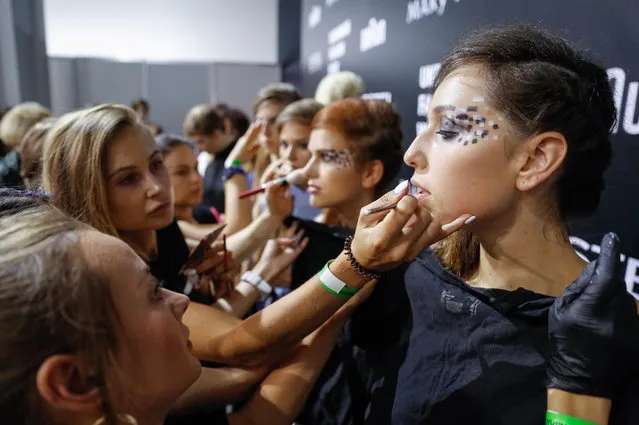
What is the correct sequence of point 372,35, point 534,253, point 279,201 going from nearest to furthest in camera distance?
point 534,253 < point 279,201 < point 372,35

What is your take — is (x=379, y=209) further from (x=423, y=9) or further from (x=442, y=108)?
(x=423, y=9)

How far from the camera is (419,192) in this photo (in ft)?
2.48

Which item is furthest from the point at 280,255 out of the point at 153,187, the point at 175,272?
the point at 153,187

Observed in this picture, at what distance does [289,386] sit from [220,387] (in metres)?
0.12

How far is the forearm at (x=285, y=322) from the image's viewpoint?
78 cm

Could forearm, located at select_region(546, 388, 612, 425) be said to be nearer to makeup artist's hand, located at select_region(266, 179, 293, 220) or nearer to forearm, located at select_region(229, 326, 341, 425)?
forearm, located at select_region(229, 326, 341, 425)

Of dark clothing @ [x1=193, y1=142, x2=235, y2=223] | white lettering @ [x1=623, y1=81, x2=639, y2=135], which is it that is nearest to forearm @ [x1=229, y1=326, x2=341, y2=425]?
white lettering @ [x1=623, y1=81, x2=639, y2=135]

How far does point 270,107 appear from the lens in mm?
2172

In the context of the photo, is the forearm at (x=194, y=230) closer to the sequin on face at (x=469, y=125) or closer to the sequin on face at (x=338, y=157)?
the sequin on face at (x=338, y=157)

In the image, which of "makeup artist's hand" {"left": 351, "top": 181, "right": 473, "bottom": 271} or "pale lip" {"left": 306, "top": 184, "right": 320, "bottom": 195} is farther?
"pale lip" {"left": 306, "top": 184, "right": 320, "bottom": 195}

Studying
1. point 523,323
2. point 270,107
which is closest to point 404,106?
point 270,107

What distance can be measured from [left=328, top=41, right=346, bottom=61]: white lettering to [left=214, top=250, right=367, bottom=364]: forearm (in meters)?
2.15

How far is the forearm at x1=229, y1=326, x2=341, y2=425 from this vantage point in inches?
34.3

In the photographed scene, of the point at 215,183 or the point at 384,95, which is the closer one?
the point at 384,95
